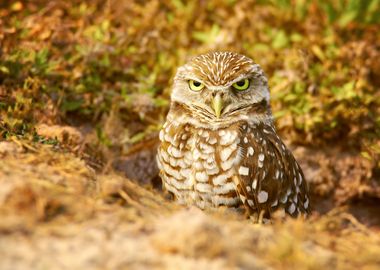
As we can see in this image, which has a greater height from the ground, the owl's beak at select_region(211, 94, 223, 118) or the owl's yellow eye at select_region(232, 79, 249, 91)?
the owl's yellow eye at select_region(232, 79, 249, 91)

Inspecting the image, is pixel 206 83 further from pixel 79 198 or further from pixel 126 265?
pixel 126 265

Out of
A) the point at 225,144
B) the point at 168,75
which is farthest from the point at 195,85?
the point at 168,75

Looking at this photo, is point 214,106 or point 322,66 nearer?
point 214,106

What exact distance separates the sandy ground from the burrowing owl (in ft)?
1.85

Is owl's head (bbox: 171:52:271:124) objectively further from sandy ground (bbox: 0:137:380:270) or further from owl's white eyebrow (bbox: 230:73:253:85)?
sandy ground (bbox: 0:137:380:270)

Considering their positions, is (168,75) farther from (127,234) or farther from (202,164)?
(127,234)

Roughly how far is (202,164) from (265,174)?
412 millimetres

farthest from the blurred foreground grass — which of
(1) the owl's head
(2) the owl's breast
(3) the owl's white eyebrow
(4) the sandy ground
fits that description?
(3) the owl's white eyebrow

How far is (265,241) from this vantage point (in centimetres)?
284

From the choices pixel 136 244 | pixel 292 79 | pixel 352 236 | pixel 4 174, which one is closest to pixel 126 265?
pixel 136 244

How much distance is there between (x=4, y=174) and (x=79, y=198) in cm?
46

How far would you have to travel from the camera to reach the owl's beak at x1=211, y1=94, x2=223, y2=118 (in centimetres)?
404

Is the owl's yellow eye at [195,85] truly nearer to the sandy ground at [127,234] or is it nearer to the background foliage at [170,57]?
the sandy ground at [127,234]

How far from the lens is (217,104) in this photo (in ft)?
13.3
